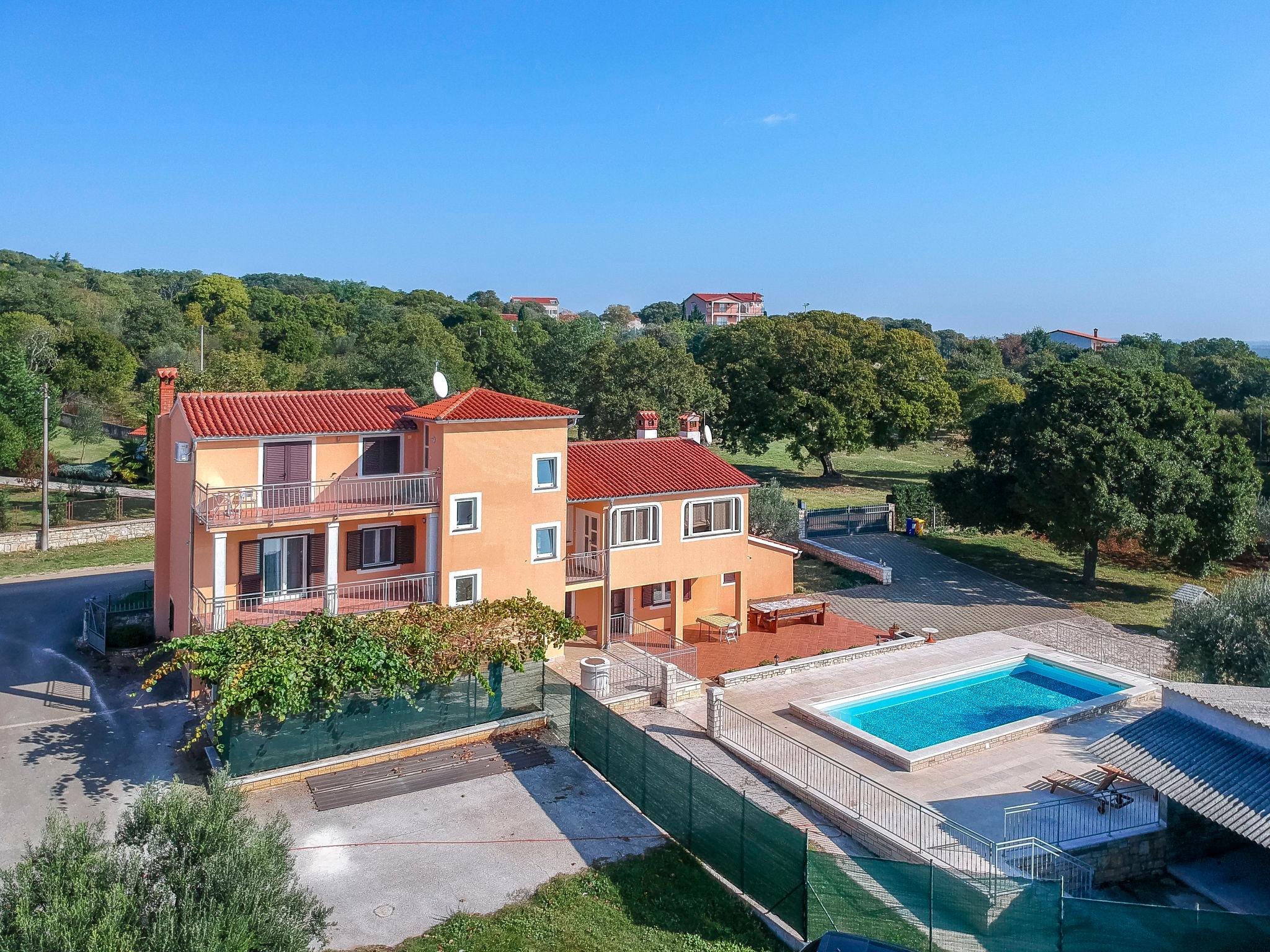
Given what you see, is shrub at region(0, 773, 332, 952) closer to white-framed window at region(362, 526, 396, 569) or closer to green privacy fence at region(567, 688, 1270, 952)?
green privacy fence at region(567, 688, 1270, 952)

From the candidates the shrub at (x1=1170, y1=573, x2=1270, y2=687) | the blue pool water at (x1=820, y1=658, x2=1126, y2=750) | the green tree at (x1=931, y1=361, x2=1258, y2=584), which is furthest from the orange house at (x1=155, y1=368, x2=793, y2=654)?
the green tree at (x1=931, y1=361, x2=1258, y2=584)

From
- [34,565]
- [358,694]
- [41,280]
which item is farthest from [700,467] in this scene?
[41,280]

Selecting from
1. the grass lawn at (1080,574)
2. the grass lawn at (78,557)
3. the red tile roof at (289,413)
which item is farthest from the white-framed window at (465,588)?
the grass lawn at (1080,574)

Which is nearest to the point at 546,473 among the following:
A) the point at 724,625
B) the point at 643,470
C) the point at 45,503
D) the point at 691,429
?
the point at 643,470

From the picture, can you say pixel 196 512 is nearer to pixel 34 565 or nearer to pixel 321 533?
pixel 321 533

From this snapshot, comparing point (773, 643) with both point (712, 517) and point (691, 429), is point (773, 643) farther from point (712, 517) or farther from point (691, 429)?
point (691, 429)

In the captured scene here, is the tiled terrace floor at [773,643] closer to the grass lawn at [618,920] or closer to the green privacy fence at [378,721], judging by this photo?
the green privacy fence at [378,721]
